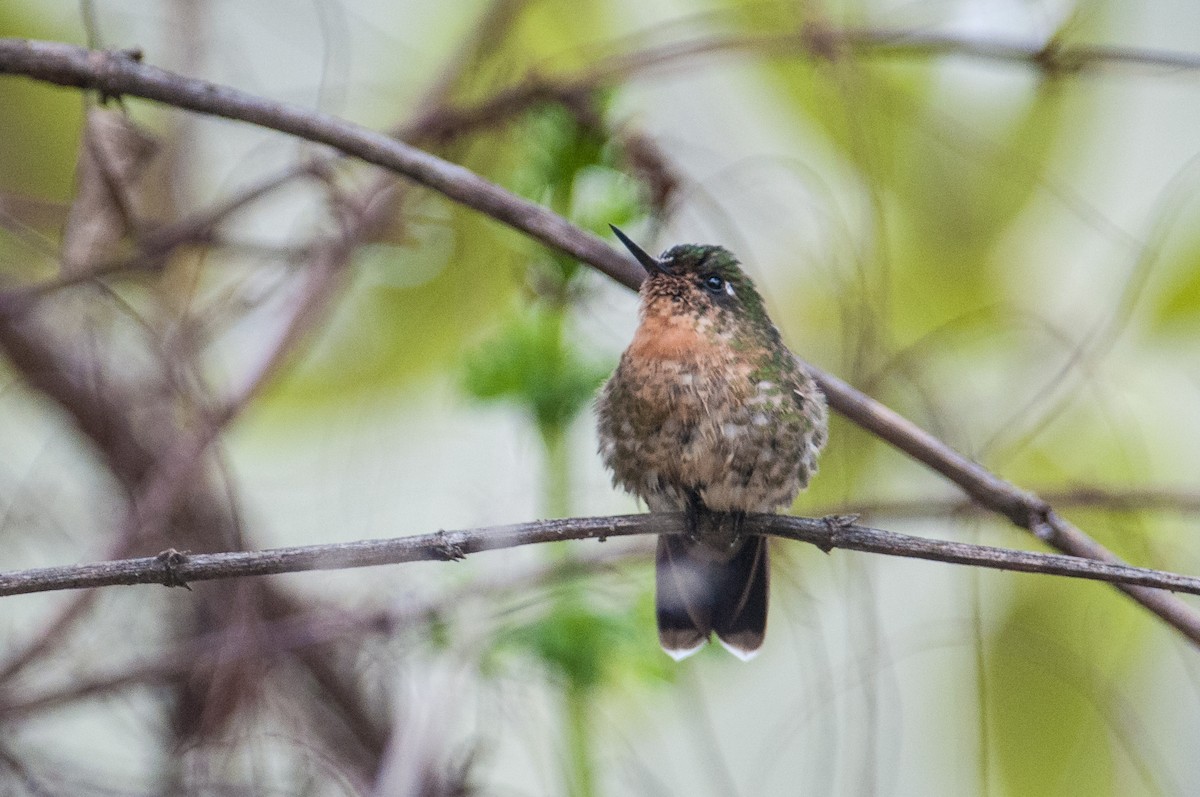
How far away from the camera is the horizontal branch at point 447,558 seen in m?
1.40

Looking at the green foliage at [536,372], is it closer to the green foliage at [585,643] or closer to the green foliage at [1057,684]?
the green foliage at [585,643]

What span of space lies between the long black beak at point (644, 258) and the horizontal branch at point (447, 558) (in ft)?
2.76

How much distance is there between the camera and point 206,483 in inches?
118

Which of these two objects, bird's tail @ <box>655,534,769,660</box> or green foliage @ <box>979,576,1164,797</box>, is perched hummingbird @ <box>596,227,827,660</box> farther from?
green foliage @ <box>979,576,1164,797</box>

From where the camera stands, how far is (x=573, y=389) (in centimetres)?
250

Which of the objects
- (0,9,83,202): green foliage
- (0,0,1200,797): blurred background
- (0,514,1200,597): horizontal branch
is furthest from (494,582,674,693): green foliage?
(0,9,83,202): green foliage

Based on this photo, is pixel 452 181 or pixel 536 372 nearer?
pixel 452 181

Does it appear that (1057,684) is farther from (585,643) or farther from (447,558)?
(447,558)

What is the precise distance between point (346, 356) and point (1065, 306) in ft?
6.66

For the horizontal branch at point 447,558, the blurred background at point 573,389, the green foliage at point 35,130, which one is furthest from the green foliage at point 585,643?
the green foliage at point 35,130

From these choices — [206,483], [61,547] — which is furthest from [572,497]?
[61,547]

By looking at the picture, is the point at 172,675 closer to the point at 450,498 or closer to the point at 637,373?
the point at 450,498

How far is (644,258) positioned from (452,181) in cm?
76

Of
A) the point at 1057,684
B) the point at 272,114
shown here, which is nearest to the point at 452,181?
the point at 272,114
